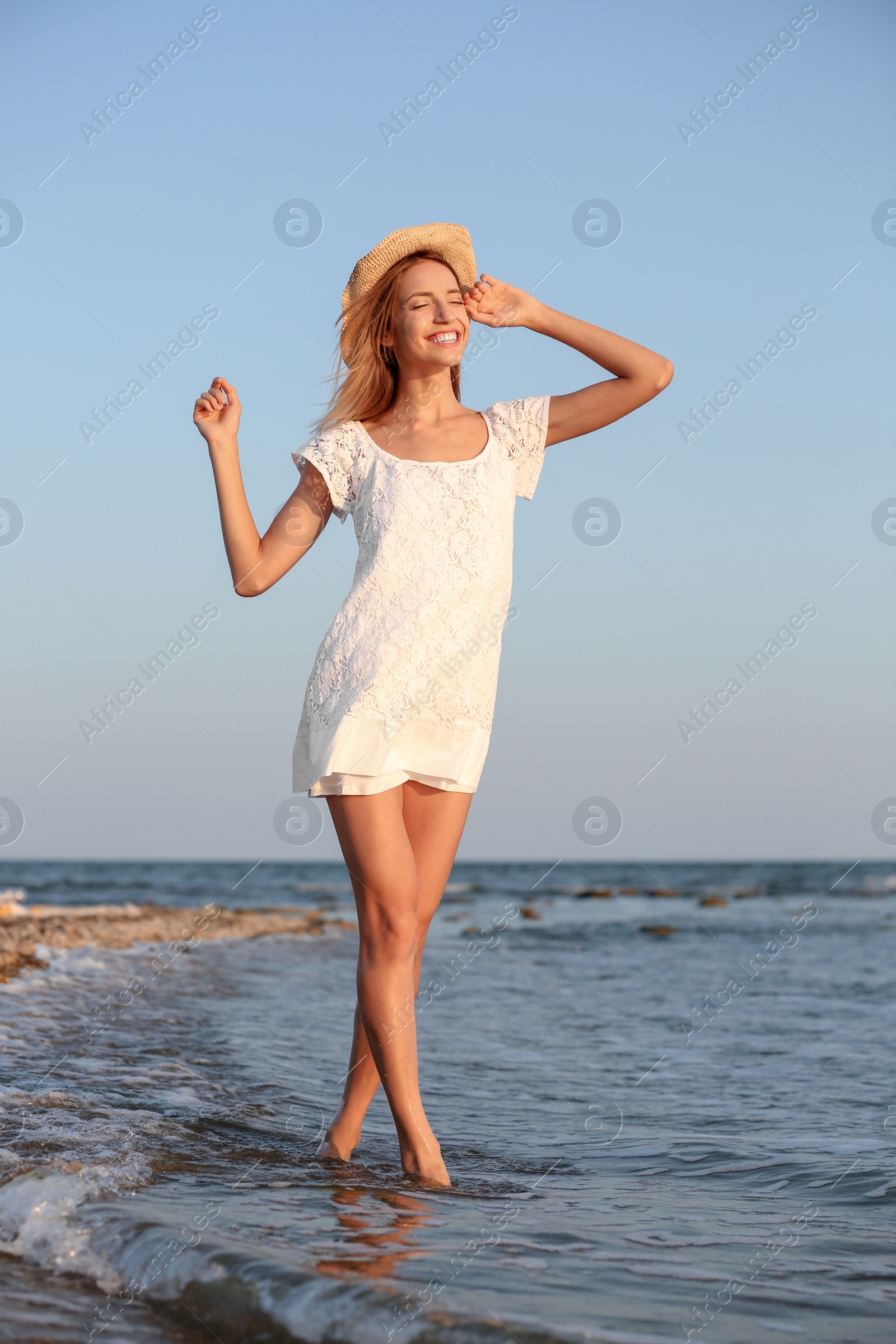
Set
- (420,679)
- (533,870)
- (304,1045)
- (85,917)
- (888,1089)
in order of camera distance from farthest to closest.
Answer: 1. (533,870)
2. (85,917)
3. (304,1045)
4. (888,1089)
5. (420,679)

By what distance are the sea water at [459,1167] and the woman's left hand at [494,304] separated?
7.28 feet

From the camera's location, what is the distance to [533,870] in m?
64.2

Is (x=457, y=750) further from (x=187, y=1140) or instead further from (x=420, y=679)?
(x=187, y=1140)

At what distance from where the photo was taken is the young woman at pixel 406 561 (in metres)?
2.77

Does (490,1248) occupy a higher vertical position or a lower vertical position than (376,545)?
lower

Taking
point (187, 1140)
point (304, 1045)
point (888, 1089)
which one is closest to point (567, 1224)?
point (187, 1140)

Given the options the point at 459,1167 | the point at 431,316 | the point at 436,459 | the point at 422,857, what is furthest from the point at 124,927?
the point at 431,316

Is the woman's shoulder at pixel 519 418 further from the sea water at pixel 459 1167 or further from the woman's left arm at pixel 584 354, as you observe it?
the sea water at pixel 459 1167

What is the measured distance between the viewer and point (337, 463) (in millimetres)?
2998

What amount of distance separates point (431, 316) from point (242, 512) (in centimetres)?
74

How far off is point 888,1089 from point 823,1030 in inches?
76.4

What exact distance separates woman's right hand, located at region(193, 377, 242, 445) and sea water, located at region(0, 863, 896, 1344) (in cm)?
186

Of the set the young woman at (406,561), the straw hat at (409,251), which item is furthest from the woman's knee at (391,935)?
the straw hat at (409,251)

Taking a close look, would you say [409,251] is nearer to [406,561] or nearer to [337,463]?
[337,463]
